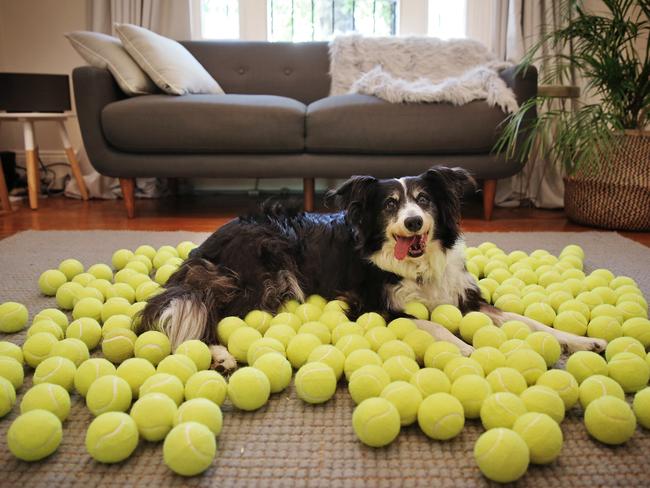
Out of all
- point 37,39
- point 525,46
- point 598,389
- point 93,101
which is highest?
point 37,39

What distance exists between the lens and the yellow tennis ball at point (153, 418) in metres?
1.12

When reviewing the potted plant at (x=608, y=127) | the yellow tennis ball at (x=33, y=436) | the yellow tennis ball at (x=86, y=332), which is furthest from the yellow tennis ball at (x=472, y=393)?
the potted plant at (x=608, y=127)

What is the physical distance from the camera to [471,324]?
1.66 m

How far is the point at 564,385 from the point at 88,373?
117cm

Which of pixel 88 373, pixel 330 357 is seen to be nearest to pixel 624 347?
pixel 330 357

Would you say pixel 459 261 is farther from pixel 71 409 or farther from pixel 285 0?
pixel 285 0

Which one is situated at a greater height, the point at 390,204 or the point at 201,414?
the point at 390,204

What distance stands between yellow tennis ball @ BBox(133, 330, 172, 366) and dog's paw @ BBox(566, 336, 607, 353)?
1.22 m

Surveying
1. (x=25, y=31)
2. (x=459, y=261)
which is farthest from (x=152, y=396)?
(x=25, y=31)

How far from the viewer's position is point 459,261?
1.92 m

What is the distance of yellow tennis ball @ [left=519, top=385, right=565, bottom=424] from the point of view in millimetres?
1157

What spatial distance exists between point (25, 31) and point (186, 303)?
483 cm

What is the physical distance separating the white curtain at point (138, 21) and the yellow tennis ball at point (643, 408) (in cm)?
441

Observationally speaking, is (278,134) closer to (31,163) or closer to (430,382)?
(31,163)
